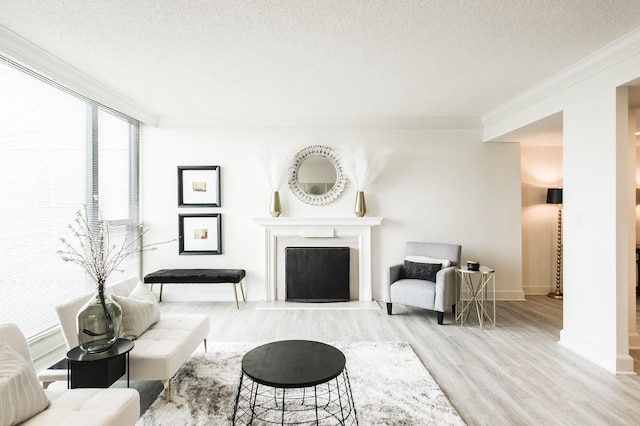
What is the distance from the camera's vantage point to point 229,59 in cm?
289

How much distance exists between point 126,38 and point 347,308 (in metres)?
3.67

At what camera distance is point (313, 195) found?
16.2ft

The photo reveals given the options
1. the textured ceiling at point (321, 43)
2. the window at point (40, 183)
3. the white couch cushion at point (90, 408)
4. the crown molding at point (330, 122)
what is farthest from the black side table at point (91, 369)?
the crown molding at point (330, 122)

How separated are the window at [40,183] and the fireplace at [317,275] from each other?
2.39 meters

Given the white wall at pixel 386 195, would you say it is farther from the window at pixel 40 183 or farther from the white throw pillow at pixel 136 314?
the white throw pillow at pixel 136 314

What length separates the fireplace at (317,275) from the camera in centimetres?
476

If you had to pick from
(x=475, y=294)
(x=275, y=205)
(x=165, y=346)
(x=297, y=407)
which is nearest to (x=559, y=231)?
(x=475, y=294)

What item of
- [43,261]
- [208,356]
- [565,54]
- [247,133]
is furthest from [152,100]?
[565,54]

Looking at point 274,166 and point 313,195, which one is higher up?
point 274,166

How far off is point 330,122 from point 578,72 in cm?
279

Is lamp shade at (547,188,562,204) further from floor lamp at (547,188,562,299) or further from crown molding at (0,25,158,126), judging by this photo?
crown molding at (0,25,158,126)

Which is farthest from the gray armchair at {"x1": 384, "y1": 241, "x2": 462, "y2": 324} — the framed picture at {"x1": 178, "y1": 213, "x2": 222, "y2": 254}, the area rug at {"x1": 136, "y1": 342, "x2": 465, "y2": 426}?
the framed picture at {"x1": 178, "y1": 213, "x2": 222, "y2": 254}

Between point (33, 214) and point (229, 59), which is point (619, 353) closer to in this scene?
point (229, 59)

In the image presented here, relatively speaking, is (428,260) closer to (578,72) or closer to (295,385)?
(578,72)
